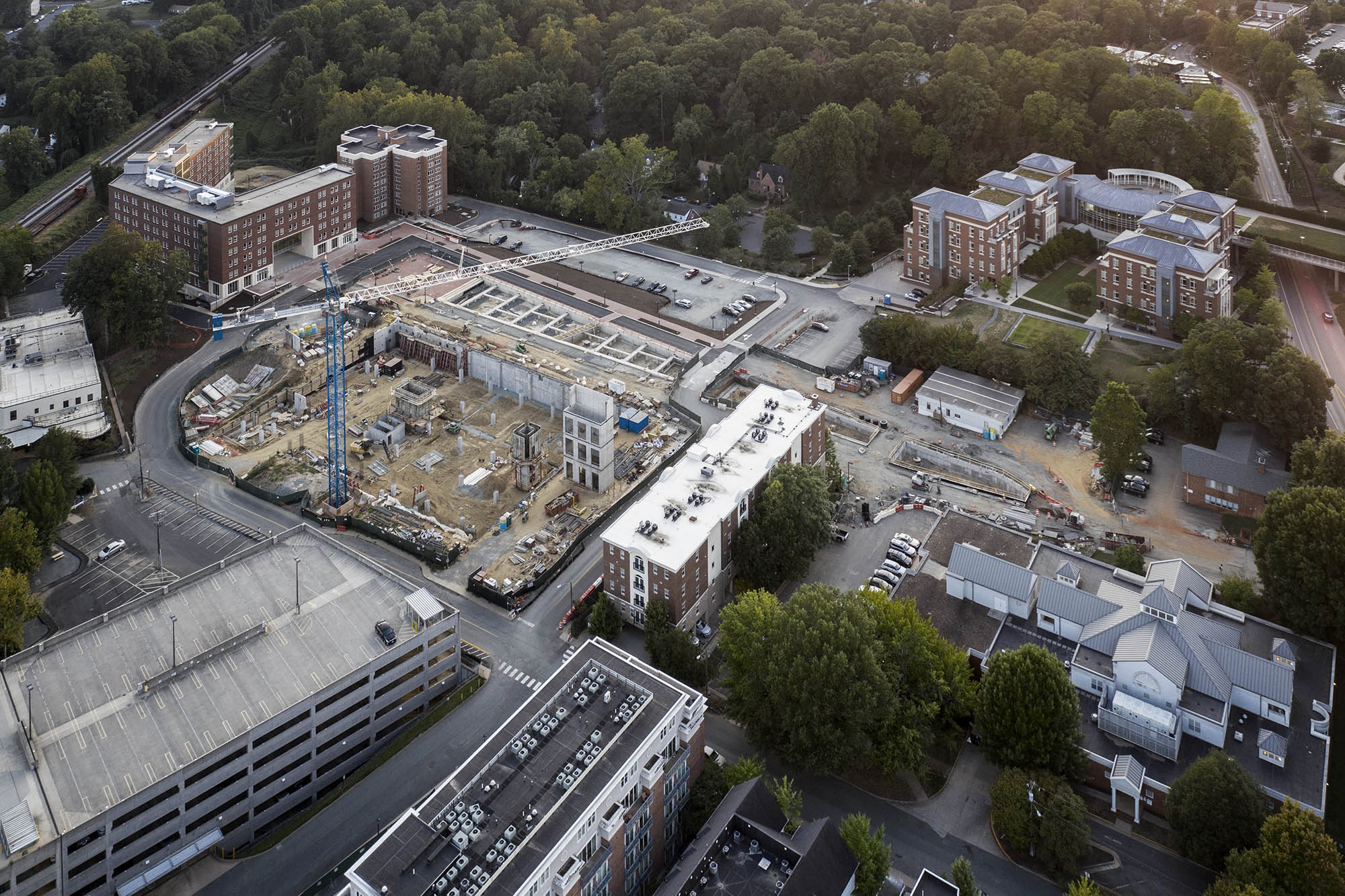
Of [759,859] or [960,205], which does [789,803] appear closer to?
[759,859]

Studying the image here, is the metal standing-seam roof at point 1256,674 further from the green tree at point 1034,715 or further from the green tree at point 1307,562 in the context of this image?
the green tree at point 1034,715

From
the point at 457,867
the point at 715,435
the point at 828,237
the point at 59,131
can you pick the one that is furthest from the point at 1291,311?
the point at 59,131

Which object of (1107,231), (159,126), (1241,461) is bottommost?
(1241,461)

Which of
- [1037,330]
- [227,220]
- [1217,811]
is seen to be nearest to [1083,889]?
[1217,811]

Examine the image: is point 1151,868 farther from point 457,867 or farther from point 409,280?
point 409,280

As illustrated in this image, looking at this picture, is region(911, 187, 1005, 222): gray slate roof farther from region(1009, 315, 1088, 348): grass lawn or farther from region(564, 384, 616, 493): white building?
region(564, 384, 616, 493): white building

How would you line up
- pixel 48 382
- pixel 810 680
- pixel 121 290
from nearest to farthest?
pixel 810 680 < pixel 48 382 < pixel 121 290
